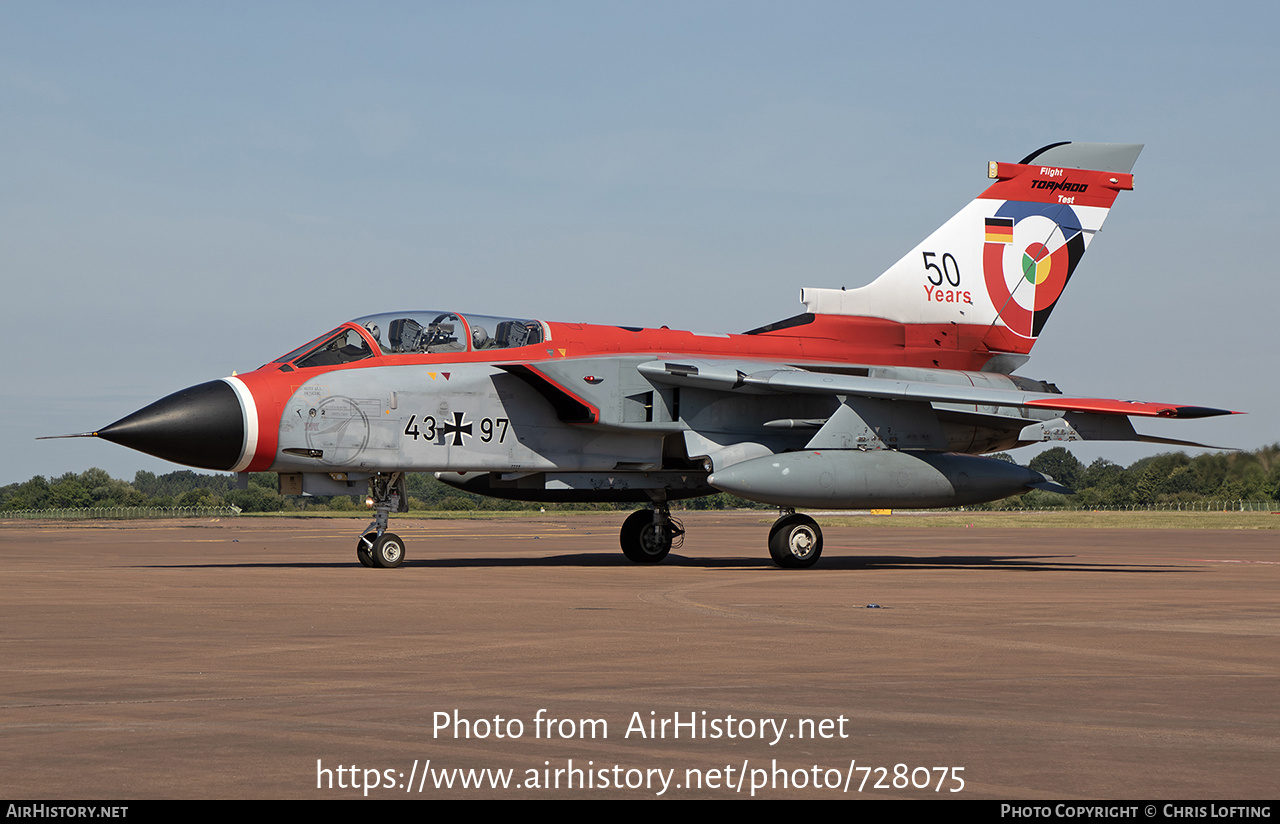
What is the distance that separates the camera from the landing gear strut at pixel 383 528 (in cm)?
1698

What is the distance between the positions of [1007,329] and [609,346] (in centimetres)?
724

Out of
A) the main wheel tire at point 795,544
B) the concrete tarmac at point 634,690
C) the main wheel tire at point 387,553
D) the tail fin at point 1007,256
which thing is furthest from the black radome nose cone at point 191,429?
the tail fin at point 1007,256

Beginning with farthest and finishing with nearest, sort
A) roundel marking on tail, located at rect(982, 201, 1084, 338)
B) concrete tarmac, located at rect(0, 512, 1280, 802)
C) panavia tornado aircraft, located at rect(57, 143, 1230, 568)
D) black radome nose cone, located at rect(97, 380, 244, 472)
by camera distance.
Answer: roundel marking on tail, located at rect(982, 201, 1084, 338) → panavia tornado aircraft, located at rect(57, 143, 1230, 568) → black radome nose cone, located at rect(97, 380, 244, 472) → concrete tarmac, located at rect(0, 512, 1280, 802)

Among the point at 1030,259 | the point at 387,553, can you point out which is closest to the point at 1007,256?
the point at 1030,259

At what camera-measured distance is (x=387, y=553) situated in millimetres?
17016

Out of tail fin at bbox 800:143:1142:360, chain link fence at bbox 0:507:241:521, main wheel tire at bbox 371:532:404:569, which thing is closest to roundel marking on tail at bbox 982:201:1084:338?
tail fin at bbox 800:143:1142:360

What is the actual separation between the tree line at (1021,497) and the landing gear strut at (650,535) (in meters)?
6.54

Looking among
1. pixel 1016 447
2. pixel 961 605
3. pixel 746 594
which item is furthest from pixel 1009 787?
pixel 1016 447

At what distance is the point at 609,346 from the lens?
1844 centimetres

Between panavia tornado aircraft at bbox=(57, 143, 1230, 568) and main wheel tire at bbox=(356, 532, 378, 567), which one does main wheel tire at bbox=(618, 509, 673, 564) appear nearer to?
panavia tornado aircraft at bbox=(57, 143, 1230, 568)

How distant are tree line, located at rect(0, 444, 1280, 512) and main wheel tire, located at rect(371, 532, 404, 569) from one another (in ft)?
30.9

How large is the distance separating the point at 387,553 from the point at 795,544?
5.70 m

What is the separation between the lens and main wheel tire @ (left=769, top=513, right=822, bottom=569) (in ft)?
59.5

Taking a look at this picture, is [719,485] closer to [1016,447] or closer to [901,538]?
[1016,447]
